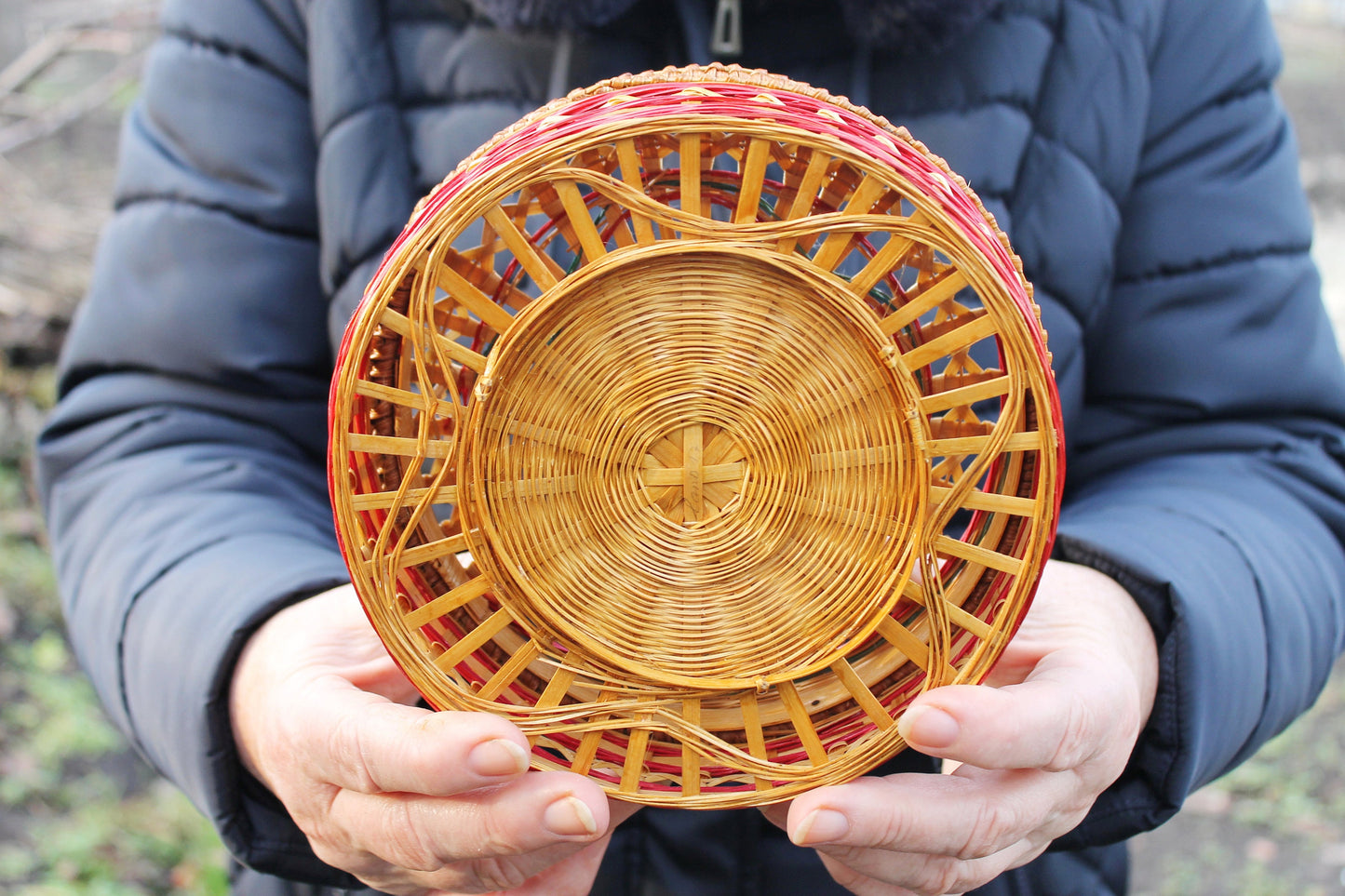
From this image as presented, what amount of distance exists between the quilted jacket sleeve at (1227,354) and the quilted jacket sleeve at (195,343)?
27.4 inches

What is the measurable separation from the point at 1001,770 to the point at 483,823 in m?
0.31

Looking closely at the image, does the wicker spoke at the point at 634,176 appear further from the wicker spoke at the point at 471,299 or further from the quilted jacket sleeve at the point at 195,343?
the quilted jacket sleeve at the point at 195,343

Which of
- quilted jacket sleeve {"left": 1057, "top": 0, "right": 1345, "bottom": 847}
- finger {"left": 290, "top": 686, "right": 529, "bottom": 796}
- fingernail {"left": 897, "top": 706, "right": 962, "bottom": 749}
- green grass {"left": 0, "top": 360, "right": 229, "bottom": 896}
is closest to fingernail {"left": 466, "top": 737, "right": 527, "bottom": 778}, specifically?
finger {"left": 290, "top": 686, "right": 529, "bottom": 796}

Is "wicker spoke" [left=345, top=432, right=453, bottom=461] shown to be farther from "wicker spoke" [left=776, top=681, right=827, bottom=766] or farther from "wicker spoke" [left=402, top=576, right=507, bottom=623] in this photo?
"wicker spoke" [left=776, top=681, right=827, bottom=766]

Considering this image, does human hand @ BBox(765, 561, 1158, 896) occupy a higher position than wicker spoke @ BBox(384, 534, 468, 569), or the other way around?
wicker spoke @ BBox(384, 534, 468, 569)

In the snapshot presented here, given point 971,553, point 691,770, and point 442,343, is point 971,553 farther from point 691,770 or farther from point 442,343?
point 442,343

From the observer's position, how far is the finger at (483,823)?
0.54 meters

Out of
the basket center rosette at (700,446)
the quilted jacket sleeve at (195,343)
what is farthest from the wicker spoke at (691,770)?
the quilted jacket sleeve at (195,343)

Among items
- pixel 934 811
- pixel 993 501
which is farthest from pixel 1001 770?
pixel 993 501

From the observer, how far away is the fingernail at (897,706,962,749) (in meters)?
0.52

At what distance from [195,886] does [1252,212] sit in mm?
1731

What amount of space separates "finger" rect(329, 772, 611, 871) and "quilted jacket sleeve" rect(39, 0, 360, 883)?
10.5 inches

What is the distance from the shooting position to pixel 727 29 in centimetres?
78

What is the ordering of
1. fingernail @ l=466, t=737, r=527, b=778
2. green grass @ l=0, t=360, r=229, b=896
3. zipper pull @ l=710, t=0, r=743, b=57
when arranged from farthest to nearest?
green grass @ l=0, t=360, r=229, b=896 < zipper pull @ l=710, t=0, r=743, b=57 < fingernail @ l=466, t=737, r=527, b=778
